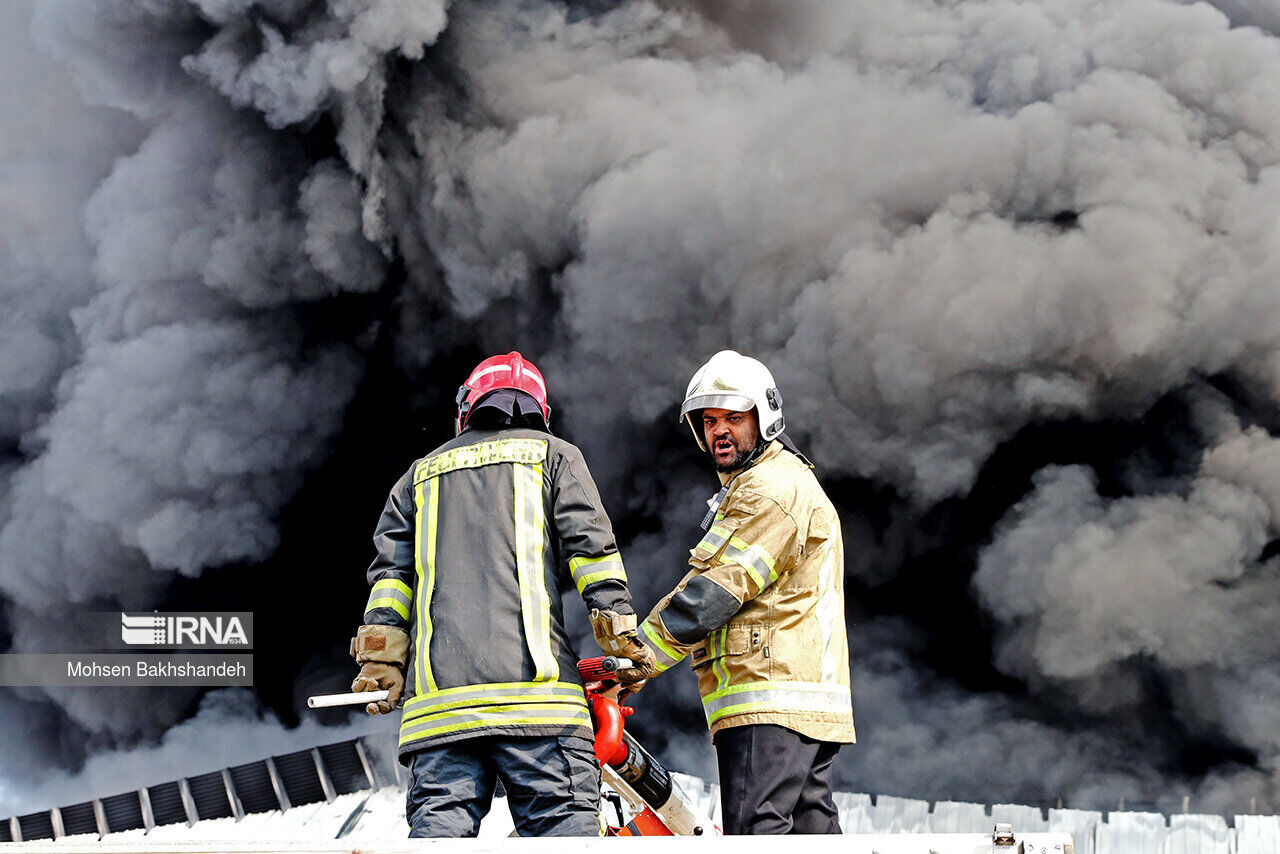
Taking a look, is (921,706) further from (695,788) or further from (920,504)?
(695,788)

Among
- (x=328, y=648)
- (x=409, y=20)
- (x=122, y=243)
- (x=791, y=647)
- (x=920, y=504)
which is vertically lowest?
(x=791, y=647)

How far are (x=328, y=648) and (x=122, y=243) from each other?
4.11m

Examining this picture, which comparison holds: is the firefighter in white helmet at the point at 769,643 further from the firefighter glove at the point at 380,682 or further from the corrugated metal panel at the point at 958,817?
the corrugated metal panel at the point at 958,817

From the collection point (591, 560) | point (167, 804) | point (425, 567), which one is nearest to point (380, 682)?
point (425, 567)

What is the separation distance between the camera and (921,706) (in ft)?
28.2

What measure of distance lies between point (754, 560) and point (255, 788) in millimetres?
4437

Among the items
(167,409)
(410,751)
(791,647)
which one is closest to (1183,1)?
(791,647)

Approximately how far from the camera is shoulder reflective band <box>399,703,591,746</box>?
264 centimetres

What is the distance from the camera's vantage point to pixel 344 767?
6375mm

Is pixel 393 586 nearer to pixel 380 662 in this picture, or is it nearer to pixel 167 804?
pixel 380 662

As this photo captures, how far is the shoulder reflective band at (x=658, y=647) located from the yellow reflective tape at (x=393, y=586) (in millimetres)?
606

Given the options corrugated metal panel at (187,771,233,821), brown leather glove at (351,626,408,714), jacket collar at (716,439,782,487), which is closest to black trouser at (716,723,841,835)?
jacket collar at (716,439,782,487)

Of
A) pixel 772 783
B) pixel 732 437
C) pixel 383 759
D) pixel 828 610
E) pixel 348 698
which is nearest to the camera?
pixel 348 698

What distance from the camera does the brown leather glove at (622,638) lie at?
2748 mm
